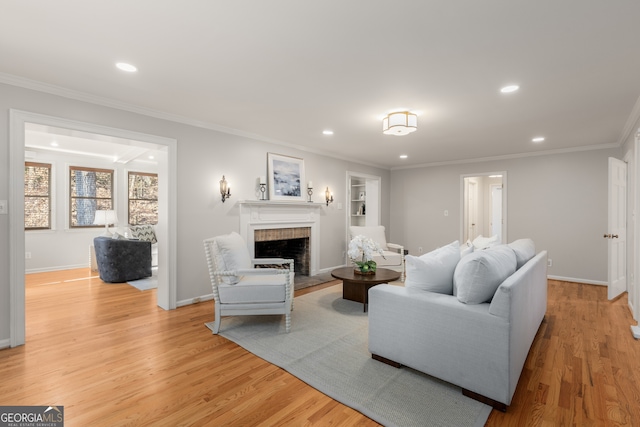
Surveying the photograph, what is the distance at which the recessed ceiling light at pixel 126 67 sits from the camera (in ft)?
7.83

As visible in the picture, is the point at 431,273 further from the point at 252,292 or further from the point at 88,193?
the point at 88,193

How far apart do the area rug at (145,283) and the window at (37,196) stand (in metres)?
2.54

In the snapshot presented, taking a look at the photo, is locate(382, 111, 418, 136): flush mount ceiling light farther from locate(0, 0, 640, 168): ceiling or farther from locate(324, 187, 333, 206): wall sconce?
locate(324, 187, 333, 206): wall sconce

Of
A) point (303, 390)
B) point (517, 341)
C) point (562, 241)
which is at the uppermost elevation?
point (562, 241)

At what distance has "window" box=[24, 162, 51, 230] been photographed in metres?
5.77

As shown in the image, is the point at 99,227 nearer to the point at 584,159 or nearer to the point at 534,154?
the point at 534,154

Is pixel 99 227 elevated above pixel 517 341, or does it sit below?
above

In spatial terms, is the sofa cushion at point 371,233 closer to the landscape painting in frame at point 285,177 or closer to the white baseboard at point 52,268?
the landscape painting in frame at point 285,177

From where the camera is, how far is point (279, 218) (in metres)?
4.89

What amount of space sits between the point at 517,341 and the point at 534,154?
482cm

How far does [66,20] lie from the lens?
1.83m

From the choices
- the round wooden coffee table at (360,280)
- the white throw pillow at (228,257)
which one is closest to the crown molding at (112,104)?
the white throw pillow at (228,257)

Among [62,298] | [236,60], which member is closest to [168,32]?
[236,60]

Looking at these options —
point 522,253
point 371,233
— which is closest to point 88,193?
point 371,233
